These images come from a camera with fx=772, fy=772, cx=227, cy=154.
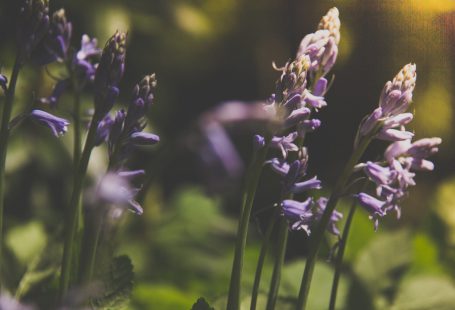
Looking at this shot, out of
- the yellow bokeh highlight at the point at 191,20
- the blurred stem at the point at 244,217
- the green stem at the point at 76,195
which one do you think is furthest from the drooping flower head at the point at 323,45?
the yellow bokeh highlight at the point at 191,20

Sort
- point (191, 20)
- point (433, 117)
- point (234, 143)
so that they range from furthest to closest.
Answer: point (191, 20) → point (433, 117) → point (234, 143)

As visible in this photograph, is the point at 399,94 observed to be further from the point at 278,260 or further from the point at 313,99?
the point at 278,260

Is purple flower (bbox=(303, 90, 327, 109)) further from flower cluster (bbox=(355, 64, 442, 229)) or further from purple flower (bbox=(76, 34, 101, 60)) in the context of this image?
purple flower (bbox=(76, 34, 101, 60))

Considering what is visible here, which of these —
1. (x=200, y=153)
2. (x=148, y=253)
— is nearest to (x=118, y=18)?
(x=148, y=253)

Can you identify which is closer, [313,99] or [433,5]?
[313,99]

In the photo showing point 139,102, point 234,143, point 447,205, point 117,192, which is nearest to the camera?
point 117,192

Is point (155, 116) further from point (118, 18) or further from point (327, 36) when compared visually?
point (327, 36)

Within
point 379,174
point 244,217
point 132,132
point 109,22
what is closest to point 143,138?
point 132,132
